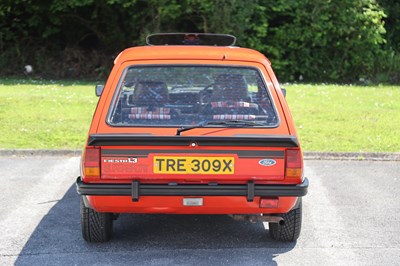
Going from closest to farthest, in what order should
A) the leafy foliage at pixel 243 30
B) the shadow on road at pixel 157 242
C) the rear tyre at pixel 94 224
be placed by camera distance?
the shadow on road at pixel 157 242 < the rear tyre at pixel 94 224 < the leafy foliage at pixel 243 30

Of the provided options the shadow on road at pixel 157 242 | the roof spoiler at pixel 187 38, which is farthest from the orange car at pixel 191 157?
the roof spoiler at pixel 187 38

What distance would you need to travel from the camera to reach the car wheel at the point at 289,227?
5.71 m

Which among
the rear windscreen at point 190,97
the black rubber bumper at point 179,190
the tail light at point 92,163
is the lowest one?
the black rubber bumper at point 179,190

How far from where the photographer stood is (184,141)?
16.9 feet

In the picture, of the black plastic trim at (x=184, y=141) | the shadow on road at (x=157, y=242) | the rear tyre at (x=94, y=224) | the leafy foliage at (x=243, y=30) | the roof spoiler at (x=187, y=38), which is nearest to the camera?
the black plastic trim at (x=184, y=141)

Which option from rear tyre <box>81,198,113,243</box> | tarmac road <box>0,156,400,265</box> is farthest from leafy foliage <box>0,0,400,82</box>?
rear tyre <box>81,198,113,243</box>

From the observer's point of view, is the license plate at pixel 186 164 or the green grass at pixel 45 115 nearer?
the license plate at pixel 186 164

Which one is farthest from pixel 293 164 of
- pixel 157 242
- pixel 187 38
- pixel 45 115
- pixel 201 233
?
pixel 45 115

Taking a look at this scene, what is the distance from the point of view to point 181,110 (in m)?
5.53

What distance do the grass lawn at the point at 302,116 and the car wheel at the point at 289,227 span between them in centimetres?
411

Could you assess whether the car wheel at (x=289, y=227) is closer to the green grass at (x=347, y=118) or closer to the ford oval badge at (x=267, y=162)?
the ford oval badge at (x=267, y=162)

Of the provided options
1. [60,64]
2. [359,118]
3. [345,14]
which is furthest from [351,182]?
[60,64]

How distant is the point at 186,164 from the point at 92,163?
72 cm

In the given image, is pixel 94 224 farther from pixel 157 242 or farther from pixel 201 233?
pixel 201 233
